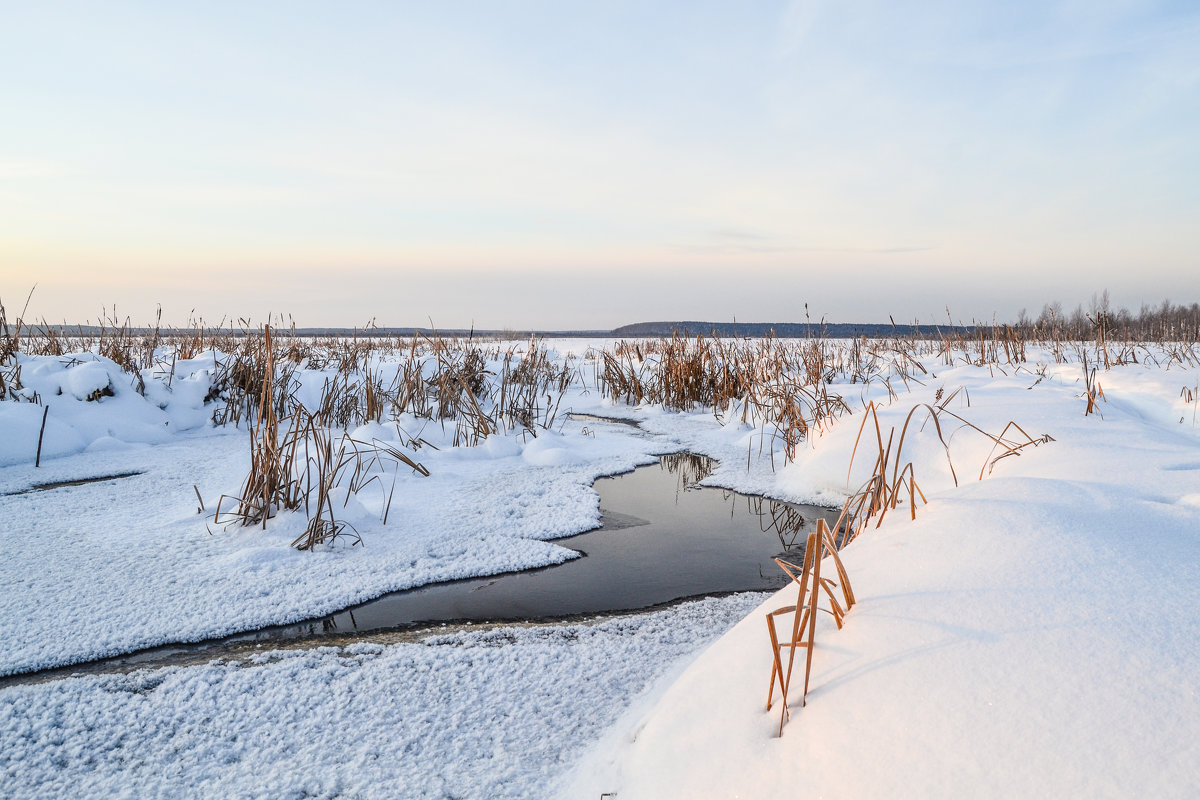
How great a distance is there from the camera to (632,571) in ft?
6.98

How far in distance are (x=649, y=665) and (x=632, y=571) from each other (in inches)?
25.8

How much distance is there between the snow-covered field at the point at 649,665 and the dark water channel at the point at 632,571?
0.09 meters

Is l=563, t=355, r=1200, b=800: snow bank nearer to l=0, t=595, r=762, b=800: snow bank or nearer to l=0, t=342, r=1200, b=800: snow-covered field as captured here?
l=0, t=342, r=1200, b=800: snow-covered field

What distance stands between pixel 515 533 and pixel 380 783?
1433 mm

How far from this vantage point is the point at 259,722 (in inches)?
49.4

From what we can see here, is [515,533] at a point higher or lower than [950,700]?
lower

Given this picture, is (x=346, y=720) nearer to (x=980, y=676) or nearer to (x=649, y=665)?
(x=649, y=665)

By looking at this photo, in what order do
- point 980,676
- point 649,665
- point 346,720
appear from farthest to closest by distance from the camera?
point 649,665 < point 346,720 < point 980,676

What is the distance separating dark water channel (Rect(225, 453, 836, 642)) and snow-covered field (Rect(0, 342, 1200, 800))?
9 centimetres

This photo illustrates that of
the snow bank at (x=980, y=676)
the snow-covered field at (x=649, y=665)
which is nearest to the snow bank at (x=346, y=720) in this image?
the snow-covered field at (x=649, y=665)

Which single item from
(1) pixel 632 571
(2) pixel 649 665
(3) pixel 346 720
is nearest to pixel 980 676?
A: (2) pixel 649 665

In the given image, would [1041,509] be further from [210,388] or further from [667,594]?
[210,388]

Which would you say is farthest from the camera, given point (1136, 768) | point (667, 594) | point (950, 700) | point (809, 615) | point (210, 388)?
point (210, 388)

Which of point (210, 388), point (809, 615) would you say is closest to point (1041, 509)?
point (809, 615)
